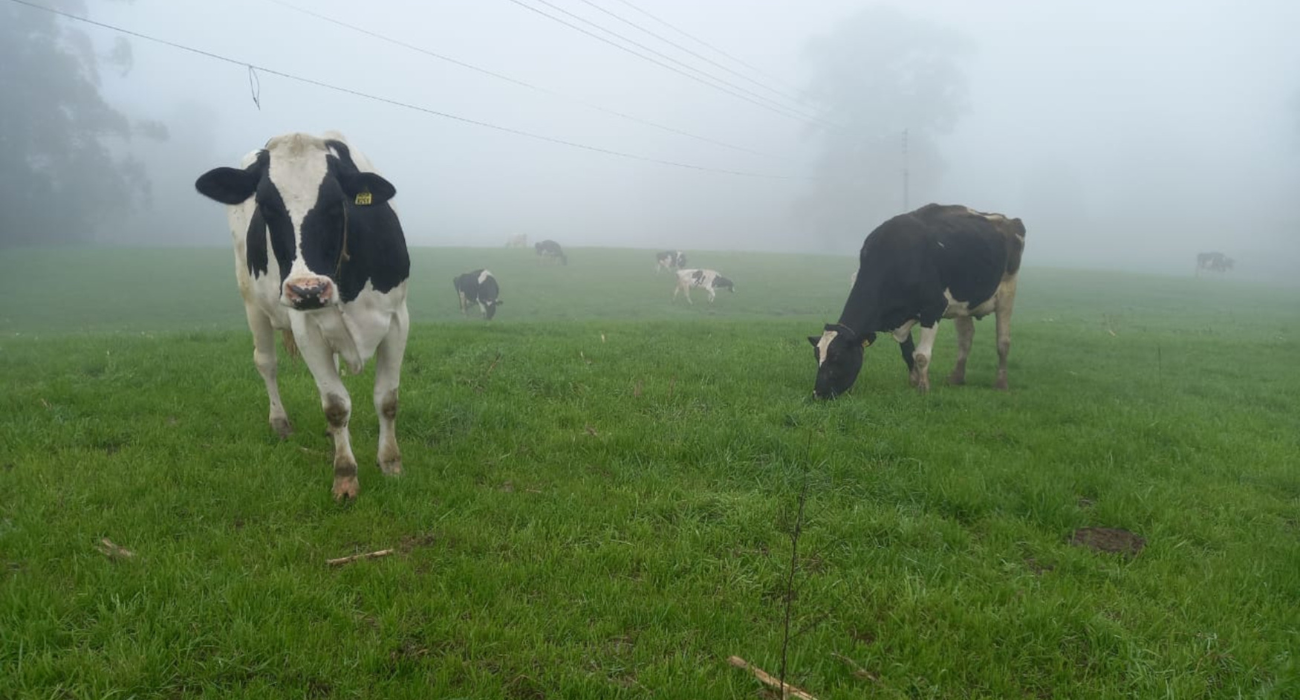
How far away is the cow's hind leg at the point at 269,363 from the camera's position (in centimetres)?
603

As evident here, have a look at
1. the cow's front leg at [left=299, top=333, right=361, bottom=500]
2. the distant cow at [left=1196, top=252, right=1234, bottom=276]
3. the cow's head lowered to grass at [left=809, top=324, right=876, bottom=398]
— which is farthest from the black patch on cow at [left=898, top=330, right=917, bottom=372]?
the distant cow at [left=1196, top=252, right=1234, bottom=276]

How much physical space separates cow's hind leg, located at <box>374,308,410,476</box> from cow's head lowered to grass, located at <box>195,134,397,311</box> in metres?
0.63

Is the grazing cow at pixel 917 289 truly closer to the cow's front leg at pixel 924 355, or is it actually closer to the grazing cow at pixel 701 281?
the cow's front leg at pixel 924 355

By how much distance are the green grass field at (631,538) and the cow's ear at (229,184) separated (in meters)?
2.00

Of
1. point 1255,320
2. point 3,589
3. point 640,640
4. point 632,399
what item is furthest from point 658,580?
point 1255,320

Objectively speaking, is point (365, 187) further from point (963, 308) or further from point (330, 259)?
point (963, 308)

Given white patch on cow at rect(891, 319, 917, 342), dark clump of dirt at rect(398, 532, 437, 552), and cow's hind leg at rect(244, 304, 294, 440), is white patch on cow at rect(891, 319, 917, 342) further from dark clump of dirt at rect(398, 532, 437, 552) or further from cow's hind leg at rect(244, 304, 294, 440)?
cow's hind leg at rect(244, 304, 294, 440)

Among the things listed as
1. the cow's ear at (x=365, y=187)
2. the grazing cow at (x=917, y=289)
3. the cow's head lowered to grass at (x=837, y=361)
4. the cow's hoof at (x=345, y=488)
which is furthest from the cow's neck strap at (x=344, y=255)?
the grazing cow at (x=917, y=289)

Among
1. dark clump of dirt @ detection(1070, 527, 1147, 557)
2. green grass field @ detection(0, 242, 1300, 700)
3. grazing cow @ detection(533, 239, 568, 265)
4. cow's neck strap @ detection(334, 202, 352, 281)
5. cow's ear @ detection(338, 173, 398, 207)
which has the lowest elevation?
dark clump of dirt @ detection(1070, 527, 1147, 557)

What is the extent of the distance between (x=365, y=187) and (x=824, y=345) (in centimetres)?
592

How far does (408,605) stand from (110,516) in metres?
2.24

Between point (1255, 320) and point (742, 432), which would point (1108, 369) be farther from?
point (1255, 320)

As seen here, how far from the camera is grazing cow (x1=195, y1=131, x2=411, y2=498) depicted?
445 centimetres

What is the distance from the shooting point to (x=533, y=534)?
4227 mm
